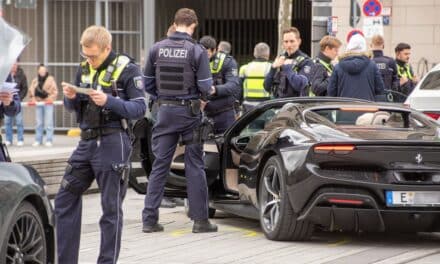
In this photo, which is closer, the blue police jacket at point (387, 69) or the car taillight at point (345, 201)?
the car taillight at point (345, 201)

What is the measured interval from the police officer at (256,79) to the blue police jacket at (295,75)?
2134 millimetres

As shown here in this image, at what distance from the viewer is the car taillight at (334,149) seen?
29.0 feet

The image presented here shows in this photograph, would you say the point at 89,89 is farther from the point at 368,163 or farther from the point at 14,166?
the point at 368,163

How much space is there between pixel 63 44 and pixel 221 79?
1419cm

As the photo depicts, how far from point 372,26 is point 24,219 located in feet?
49.2

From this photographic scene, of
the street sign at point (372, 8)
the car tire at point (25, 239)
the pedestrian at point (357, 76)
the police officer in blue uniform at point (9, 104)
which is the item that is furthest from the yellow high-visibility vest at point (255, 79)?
the car tire at point (25, 239)

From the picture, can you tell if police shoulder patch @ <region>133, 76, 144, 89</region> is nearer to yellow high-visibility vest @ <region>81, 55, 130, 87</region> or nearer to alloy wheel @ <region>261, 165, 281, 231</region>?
yellow high-visibility vest @ <region>81, 55, 130, 87</region>

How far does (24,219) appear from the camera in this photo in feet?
21.1

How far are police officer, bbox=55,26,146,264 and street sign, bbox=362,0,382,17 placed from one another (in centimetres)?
1373

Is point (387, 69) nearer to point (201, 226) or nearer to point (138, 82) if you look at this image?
point (201, 226)

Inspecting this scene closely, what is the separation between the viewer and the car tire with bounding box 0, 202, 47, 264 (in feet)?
20.4

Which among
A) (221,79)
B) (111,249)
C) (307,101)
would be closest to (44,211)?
(111,249)

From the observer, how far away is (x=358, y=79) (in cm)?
1212

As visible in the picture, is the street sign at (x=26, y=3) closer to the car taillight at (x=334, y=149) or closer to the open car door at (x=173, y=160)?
the open car door at (x=173, y=160)
